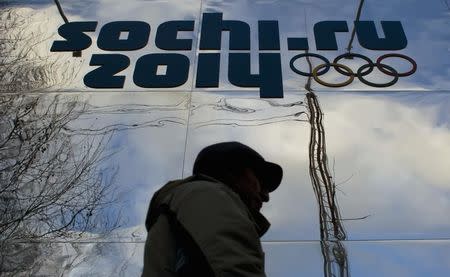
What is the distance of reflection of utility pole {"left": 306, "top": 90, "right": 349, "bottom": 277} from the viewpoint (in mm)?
4711

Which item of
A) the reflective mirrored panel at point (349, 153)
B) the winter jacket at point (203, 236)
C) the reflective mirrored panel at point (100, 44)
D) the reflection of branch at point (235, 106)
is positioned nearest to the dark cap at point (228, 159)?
the winter jacket at point (203, 236)

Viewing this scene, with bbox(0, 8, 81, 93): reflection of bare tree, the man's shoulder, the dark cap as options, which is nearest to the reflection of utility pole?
bbox(0, 8, 81, 93): reflection of bare tree

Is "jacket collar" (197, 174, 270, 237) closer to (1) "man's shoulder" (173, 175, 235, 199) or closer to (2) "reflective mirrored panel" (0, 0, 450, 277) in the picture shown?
(1) "man's shoulder" (173, 175, 235, 199)

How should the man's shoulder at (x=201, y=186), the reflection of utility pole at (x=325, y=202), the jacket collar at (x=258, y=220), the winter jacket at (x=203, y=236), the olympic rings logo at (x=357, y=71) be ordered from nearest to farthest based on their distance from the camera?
the winter jacket at (x=203, y=236) → the man's shoulder at (x=201, y=186) → the jacket collar at (x=258, y=220) → the reflection of utility pole at (x=325, y=202) → the olympic rings logo at (x=357, y=71)

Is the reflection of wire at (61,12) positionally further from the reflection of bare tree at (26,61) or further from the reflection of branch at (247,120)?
the reflection of branch at (247,120)

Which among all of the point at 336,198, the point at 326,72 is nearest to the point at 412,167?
the point at 336,198

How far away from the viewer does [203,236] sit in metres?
1.64

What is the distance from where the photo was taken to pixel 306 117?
5715 mm

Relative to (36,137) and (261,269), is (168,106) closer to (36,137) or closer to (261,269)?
(36,137)

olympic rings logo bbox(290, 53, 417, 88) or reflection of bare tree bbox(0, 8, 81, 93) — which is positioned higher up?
olympic rings logo bbox(290, 53, 417, 88)

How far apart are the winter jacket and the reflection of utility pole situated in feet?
10.0

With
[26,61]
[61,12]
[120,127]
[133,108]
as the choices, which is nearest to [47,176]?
[120,127]

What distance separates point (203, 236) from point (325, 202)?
11.6 ft

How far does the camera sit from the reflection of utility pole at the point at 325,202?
15.5 ft
